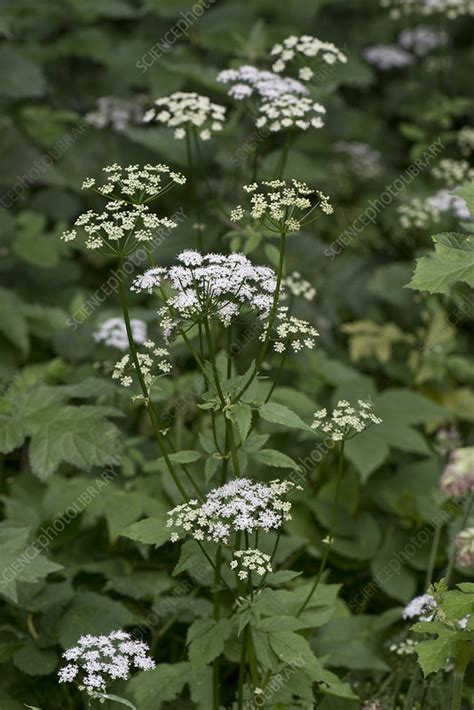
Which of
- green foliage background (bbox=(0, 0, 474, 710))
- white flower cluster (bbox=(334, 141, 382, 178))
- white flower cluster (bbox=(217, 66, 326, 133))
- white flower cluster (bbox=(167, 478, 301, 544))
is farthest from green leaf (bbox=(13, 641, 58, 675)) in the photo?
white flower cluster (bbox=(334, 141, 382, 178))

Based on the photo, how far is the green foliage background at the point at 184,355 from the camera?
4.55 metres

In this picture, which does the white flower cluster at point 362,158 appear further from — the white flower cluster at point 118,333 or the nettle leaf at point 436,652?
the nettle leaf at point 436,652

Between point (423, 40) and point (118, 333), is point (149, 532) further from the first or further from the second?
point (423, 40)

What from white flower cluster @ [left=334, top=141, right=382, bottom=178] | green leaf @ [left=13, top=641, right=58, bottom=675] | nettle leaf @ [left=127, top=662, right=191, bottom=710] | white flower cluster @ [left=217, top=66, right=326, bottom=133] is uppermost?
white flower cluster @ [left=217, top=66, right=326, bottom=133]

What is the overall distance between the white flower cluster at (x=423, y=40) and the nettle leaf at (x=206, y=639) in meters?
6.58

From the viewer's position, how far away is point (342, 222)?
335 inches

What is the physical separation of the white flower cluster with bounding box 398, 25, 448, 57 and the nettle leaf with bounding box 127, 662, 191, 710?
6.45m

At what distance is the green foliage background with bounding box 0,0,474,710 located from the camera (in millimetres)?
4547

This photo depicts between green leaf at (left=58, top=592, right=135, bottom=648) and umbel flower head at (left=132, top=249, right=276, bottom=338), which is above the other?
umbel flower head at (left=132, top=249, right=276, bottom=338)

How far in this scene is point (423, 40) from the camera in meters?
8.84

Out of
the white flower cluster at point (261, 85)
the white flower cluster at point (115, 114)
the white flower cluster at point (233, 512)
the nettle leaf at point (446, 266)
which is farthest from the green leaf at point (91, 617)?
the white flower cluster at point (115, 114)

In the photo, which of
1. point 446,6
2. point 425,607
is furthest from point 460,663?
point 446,6

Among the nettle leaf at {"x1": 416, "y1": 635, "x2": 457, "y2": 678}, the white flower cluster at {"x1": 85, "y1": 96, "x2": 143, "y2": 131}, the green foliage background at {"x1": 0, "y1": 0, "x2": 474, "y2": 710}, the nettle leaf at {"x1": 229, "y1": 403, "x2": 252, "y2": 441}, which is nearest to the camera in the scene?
the nettle leaf at {"x1": 229, "y1": 403, "x2": 252, "y2": 441}

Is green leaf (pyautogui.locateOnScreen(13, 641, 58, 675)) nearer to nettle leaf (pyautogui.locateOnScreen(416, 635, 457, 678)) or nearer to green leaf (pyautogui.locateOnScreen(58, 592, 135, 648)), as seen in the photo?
green leaf (pyautogui.locateOnScreen(58, 592, 135, 648))
